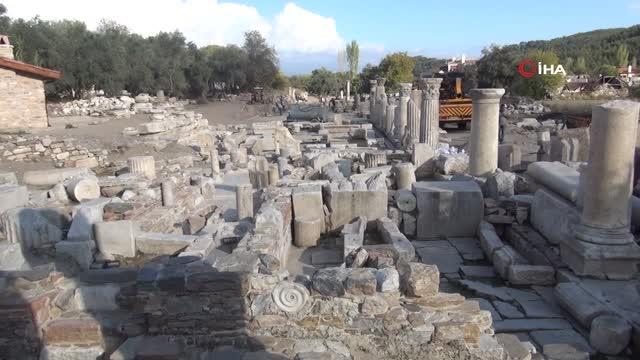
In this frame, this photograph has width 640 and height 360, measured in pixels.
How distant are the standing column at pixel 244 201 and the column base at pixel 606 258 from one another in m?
4.94

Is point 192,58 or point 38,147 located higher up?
point 192,58

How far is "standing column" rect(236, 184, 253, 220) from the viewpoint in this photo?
8.35 meters

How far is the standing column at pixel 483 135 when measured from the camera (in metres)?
8.41

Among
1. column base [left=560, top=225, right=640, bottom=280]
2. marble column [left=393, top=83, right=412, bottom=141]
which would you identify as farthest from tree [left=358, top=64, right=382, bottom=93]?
column base [left=560, top=225, right=640, bottom=280]

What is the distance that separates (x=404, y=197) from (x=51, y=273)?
453 cm

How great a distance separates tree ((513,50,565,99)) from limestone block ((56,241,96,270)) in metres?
39.7

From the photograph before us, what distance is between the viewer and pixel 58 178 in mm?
12172

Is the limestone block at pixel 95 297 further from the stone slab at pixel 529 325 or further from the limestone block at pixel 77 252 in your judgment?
the stone slab at pixel 529 325

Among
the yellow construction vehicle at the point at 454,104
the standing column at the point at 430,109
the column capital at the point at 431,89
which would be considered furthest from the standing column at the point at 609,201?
the yellow construction vehicle at the point at 454,104

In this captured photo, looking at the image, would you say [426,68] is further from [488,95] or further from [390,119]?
[488,95]

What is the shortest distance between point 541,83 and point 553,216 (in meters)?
37.5

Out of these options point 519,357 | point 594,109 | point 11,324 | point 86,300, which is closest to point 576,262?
point 594,109

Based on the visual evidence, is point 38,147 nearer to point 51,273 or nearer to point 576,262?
point 51,273

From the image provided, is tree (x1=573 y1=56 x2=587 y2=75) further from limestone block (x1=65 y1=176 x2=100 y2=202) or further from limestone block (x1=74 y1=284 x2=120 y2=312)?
limestone block (x1=74 y1=284 x2=120 y2=312)
